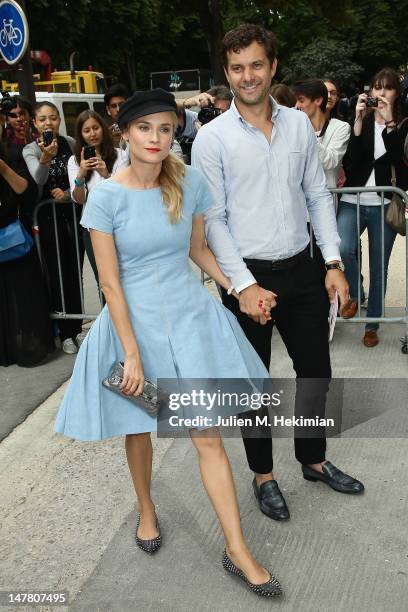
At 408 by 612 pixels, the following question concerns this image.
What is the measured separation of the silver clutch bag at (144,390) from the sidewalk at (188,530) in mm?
678

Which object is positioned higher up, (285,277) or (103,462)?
(285,277)

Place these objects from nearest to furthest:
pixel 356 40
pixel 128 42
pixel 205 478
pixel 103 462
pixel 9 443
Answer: pixel 205 478 < pixel 103 462 < pixel 9 443 < pixel 128 42 < pixel 356 40

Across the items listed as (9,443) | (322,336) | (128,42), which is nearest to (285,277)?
(322,336)

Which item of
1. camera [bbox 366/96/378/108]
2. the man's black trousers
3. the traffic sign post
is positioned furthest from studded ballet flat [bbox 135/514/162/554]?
the traffic sign post

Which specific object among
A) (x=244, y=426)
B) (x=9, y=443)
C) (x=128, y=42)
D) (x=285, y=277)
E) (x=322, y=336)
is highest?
(x=128, y=42)

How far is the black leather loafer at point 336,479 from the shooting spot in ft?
11.7

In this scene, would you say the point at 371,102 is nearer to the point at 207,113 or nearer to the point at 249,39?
the point at 207,113

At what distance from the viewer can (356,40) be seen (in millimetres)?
39125

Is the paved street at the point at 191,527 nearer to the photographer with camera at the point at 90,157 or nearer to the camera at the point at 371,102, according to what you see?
the photographer with camera at the point at 90,157

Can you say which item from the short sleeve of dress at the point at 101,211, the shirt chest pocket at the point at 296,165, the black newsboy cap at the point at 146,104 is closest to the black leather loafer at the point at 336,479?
the shirt chest pocket at the point at 296,165

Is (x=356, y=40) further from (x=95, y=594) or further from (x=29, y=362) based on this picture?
(x=95, y=594)

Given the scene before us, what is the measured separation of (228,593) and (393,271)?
16.4ft

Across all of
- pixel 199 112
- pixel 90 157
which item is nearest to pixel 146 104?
pixel 90 157

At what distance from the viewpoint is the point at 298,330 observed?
341 cm
